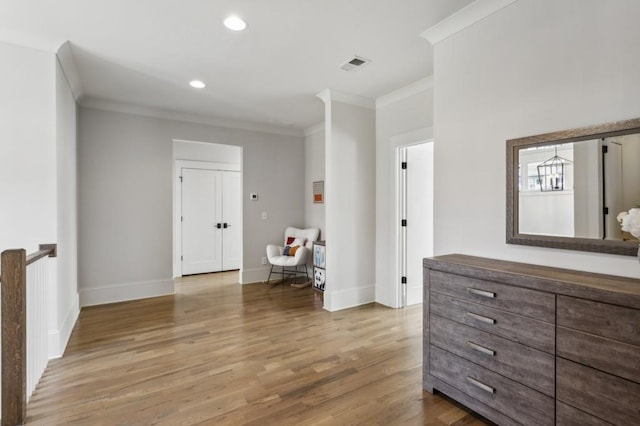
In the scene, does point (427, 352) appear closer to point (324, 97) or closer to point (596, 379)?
point (596, 379)

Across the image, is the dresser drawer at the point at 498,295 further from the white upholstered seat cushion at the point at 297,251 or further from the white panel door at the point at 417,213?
the white upholstered seat cushion at the point at 297,251

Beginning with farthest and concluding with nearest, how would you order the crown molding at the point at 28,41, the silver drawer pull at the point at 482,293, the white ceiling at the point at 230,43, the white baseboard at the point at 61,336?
the white baseboard at the point at 61,336 < the crown molding at the point at 28,41 < the white ceiling at the point at 230,43 < the silver drawer pull at the point at 482,293

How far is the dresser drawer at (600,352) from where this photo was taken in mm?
1298

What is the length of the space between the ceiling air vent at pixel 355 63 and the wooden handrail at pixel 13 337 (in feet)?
9.43

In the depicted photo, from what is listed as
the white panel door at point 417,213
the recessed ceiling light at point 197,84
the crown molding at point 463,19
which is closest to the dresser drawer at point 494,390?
the white panel door at point 417,213

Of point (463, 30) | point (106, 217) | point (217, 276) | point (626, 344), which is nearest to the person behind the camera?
point (626, 344)

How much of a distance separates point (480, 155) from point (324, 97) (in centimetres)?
220

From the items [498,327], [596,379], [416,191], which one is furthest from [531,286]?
[416,191]

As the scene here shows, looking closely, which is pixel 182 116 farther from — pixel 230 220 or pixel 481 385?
pixel 481 385

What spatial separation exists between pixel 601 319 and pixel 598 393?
1.07ft

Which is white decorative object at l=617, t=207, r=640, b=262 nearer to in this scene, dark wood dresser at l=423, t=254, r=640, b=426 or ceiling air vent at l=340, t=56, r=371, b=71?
dark wood dresser at l=423, t=254, r=640, b=426

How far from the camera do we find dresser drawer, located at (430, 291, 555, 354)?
1.56m

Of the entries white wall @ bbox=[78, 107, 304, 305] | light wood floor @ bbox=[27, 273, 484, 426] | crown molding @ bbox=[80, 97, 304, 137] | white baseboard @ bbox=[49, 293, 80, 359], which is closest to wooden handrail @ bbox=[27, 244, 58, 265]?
white baseboard @ bbox=[49, 293, 80, 359]

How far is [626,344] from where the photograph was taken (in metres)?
1.31
